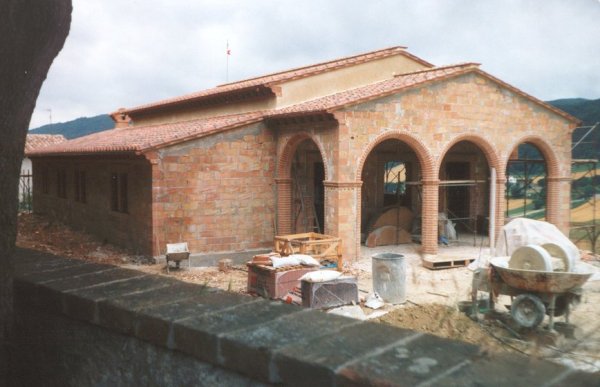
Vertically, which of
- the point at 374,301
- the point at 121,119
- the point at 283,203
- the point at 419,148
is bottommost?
the point at 374,301

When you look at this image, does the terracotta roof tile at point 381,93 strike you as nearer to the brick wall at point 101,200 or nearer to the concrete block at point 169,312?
the brick wall at point 101,200

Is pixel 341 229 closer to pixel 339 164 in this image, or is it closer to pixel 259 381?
pixel 339 164

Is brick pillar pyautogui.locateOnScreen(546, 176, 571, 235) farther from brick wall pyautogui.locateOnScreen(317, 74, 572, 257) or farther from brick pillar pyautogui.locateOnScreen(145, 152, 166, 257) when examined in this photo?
brick pillar pyautogui.locateOnScreen(145, 152, 166, 257)

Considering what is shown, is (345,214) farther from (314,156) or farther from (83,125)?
(83,125)

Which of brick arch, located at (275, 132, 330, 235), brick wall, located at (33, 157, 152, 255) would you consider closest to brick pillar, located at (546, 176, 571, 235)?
brick arch, located at (275, 132, 330, 235)

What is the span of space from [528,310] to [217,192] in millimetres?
8484

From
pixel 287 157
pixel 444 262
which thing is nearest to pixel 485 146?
pixel 444 262

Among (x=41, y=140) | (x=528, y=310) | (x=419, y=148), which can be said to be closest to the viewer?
(x=528, y=310)

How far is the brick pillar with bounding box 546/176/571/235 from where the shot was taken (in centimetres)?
1788

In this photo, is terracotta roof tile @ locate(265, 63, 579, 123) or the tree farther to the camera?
terracotta roof tile @ locate(265, 63, 579, 123)

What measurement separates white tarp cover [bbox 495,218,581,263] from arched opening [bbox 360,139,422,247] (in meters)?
5.35

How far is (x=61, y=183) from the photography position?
2192 centimetres

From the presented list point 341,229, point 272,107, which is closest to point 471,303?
point 341,229

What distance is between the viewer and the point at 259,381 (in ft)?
6.57
